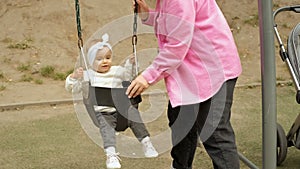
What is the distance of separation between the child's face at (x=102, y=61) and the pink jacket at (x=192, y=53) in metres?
0.66

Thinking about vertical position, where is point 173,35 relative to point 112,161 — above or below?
above

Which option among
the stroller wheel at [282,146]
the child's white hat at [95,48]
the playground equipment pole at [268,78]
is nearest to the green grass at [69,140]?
the stroller wheel at [282,146]

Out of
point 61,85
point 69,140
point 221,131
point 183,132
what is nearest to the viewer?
point 221,131

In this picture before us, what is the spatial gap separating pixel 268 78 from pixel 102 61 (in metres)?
1.01

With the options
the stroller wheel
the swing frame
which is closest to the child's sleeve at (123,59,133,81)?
the swing frame

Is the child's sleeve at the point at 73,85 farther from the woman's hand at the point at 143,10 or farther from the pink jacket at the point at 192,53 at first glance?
the pink jacket at the point at 192,53

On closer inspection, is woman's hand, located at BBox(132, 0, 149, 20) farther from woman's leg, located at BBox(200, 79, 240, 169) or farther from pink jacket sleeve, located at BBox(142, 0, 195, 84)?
woman's leg, located at BBox(200, 79, 240, 169)

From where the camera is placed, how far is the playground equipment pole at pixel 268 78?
2219 mm

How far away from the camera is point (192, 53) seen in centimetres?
221

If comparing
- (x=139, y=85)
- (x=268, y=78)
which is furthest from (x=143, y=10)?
(x=268, y=78)

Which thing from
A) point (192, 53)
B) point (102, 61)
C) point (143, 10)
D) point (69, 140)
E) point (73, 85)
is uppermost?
point (143, 10)

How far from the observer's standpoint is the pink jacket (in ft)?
6.92

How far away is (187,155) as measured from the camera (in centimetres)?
254

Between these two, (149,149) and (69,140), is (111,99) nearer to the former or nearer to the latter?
(149,149)
